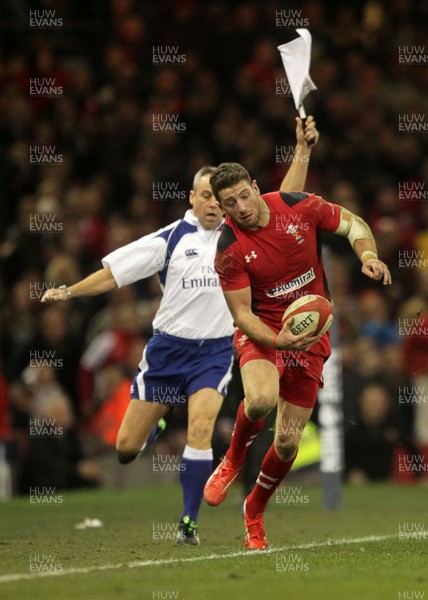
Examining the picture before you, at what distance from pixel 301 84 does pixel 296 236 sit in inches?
57.4

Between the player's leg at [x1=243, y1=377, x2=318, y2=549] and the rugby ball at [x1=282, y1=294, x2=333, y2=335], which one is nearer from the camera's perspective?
the rugby ball at [x1=282, y1=294, x2=333, y2=335]

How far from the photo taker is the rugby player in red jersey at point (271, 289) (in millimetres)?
8102

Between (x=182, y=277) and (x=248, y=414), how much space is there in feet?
5.55

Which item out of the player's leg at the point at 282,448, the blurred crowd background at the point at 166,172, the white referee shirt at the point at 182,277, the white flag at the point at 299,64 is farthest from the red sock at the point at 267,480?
the blurred crowd background at the point at 166,172

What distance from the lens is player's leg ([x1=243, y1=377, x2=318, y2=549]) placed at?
8.52m

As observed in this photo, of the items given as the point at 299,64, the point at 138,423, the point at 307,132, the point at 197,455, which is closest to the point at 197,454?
the point at 197,455

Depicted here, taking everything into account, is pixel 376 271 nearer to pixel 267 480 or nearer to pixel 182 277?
pixel 267 480

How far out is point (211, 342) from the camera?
970 cm

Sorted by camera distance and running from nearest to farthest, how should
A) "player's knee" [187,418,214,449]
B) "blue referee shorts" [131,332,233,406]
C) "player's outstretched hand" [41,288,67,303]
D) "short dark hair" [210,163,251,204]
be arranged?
"short dark hair" [210,163,251,204] → "player's outstretched hand" [41,288,67,303] → "player's knee" [187,418,214,449] → "blue referee shorts" [131,332,233,406]

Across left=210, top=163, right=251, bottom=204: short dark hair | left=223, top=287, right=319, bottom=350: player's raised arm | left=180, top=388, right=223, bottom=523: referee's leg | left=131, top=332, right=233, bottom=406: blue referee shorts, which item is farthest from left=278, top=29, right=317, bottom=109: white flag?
left=180, top=388, right=223, bottom=523: referee's leg

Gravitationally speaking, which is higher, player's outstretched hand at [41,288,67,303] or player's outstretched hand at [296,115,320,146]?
player's outstretched hand at [296,115,320,146]

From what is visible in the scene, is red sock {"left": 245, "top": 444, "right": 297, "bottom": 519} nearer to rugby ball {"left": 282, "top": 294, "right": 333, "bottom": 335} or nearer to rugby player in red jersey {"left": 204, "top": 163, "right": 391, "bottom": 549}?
rugby player in red jersey {"left": 204, "top": 163, "right": 391, "bottom": 549}

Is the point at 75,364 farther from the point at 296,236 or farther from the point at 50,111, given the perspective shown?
the point at 296,236

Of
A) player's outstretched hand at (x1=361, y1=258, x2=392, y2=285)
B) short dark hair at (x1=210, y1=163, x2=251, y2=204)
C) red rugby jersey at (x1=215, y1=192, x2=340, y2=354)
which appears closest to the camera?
player's outstretched hand at (x1=361, y1=258, x2=392, y2=285)
